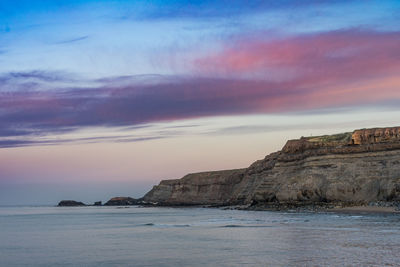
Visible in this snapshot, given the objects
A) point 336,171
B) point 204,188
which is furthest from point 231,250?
point 204,188

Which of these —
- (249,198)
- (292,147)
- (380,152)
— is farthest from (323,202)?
(249,198)

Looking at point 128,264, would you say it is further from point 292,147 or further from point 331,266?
point 292,147

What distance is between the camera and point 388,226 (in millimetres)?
34094

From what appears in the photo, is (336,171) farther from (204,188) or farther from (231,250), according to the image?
(204,188)

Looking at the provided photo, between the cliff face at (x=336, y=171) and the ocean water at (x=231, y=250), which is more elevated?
the cliff face at (x=336, y=171)

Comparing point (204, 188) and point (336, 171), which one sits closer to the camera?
point (336, 171)

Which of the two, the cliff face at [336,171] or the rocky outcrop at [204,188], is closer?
the cliff face at [336,171]

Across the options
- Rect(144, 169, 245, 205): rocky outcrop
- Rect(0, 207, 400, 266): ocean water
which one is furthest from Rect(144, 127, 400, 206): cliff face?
Rect(0, 207, 400, 266): ocean water

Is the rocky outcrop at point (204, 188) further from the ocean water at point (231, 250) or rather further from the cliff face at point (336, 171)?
the ocean water at point (231, 250)

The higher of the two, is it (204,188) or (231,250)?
(204,188)

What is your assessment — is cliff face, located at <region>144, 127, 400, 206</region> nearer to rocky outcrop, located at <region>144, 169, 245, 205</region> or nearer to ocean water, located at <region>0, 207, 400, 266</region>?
rocky outcrop, located at <region>144, 169, 245, 205</region>

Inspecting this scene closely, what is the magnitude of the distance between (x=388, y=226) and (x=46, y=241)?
22828 millimetres

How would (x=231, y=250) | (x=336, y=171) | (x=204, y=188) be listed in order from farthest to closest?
(x=204, y=188)
(x=336, y=171)
(x=231, y=250)

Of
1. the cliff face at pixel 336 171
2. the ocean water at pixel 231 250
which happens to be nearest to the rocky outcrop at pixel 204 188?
the cliff face at pixel 336 171
